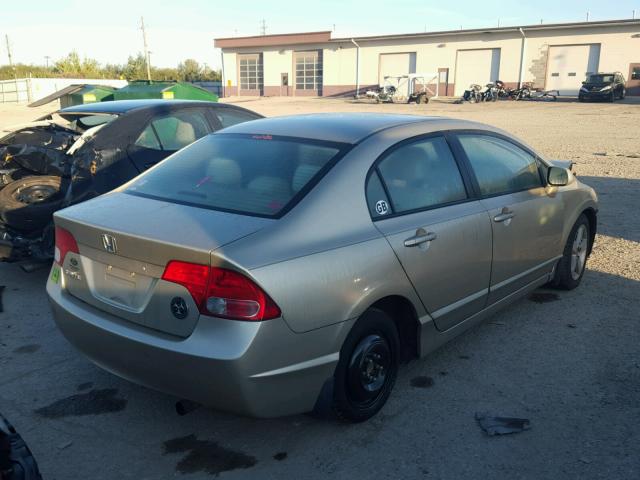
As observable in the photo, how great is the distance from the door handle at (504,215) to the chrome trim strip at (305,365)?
1.68 metres

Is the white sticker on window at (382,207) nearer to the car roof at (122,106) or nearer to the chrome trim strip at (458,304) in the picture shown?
the chrome trim strip at (458,304)

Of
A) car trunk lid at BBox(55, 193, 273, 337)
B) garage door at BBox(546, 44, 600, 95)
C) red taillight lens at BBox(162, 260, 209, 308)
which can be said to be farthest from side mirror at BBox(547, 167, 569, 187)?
garage door at BBox(546, 44, 600, 95)

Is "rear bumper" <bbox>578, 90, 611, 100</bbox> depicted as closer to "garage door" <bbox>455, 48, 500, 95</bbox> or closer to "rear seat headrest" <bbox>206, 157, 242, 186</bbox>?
"garage door" <bbox>455, 48, 500, 95</bbox>

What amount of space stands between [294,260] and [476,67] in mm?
48245

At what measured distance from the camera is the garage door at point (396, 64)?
165 ft

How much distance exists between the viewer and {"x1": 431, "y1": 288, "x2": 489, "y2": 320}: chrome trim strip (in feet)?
11.6

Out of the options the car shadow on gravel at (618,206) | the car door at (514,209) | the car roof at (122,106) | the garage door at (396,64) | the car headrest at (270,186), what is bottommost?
the car shadow on gravel at (618,206)

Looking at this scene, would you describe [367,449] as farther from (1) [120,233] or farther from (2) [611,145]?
(2) [611,145]

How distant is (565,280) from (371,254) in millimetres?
2860

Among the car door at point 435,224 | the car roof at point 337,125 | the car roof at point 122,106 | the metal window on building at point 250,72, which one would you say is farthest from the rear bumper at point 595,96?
the car door at point 435,224

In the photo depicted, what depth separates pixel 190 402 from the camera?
3049 millimetres

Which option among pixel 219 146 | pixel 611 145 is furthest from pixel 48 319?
pixel 611 145

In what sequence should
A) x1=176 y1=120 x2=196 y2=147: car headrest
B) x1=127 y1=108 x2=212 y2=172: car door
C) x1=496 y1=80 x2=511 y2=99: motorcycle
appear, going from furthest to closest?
x1=496 y1=80 x2=511 y2=99: motorcycle
x1=176 y1=120 x2=196 y2=147: car headrest
x1=127 y1=108 x2=212 y2=172: car door

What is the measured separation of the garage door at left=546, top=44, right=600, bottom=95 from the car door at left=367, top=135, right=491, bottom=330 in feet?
147
